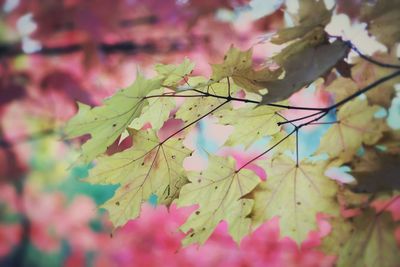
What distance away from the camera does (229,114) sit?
52 centimetres

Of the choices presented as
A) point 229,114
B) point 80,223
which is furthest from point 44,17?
point 80,223

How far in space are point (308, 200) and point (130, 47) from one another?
1.65m

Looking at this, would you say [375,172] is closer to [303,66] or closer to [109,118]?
[303,66]

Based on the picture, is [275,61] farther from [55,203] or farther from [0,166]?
[55,203]

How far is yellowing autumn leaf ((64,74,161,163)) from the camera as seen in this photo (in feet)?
1.43

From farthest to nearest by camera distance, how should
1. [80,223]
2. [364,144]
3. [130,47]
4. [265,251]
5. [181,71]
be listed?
1. [80,223]
2. [130,47]
3. [265,251]
4. [364,144]
5. [181,71]

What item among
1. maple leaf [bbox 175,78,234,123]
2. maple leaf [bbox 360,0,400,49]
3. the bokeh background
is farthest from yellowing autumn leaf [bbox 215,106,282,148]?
the bokeh background

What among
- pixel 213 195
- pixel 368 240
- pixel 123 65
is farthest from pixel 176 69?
pixel 123 65

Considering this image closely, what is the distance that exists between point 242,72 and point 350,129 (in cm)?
20

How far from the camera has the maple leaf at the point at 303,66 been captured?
0.39 meters

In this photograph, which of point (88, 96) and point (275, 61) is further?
point (88, 96)

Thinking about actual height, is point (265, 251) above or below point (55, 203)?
above

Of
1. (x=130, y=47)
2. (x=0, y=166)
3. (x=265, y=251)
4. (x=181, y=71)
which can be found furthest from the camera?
(x=0, y=166)

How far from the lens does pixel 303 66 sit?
419 millimetres
